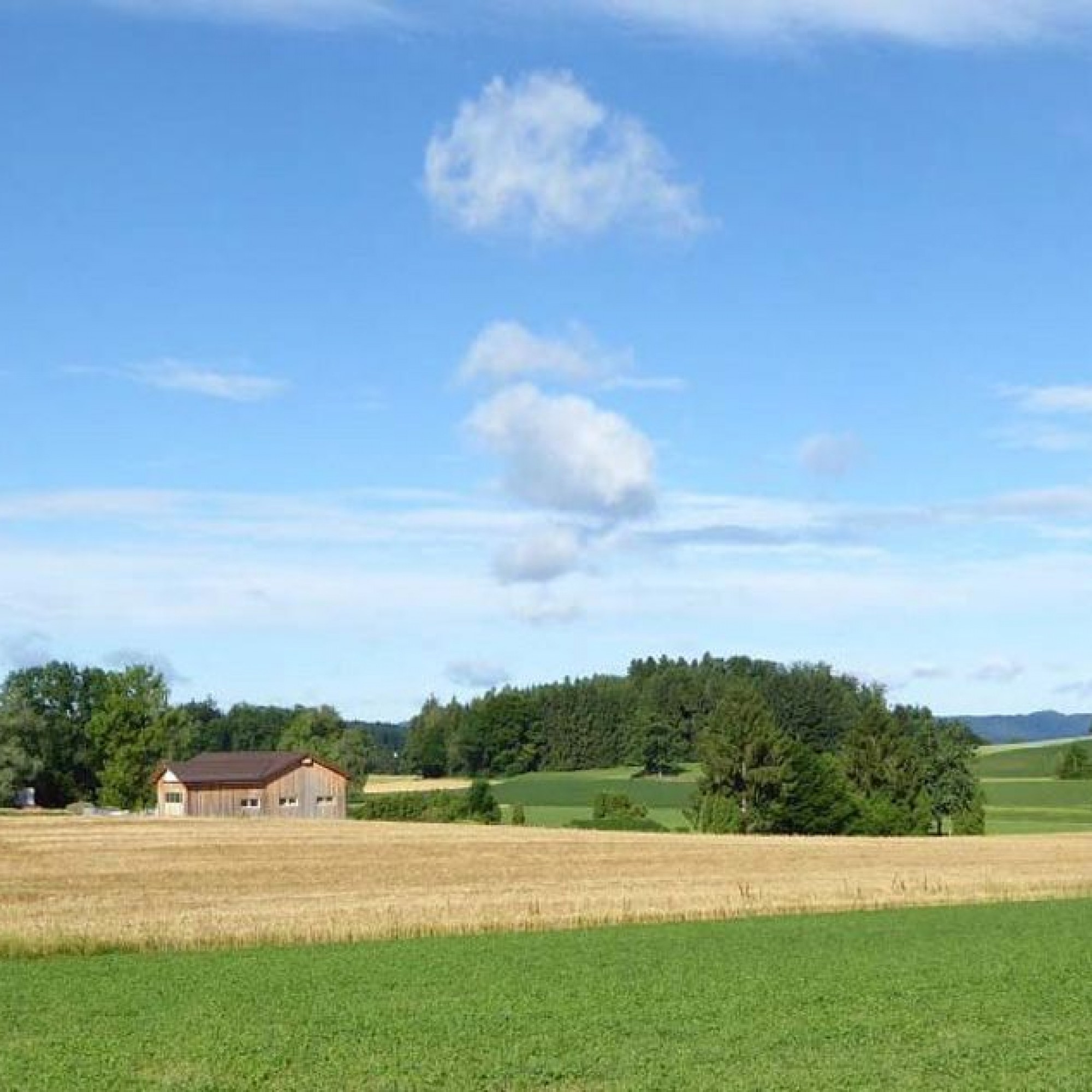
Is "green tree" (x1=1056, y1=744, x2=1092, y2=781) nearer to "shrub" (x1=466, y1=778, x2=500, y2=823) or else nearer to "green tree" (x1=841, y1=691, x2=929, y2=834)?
"green tree" (x1=841, y1=691, x2=929, y2=834)

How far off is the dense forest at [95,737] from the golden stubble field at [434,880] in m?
45.5

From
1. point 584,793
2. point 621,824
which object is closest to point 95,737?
point 584,793

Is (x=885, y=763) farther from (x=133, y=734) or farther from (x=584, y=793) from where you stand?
(x=133, y=734)

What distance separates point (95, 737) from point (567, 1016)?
11347 centimetres

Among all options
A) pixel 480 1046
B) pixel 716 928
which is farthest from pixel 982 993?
pixel 716 928

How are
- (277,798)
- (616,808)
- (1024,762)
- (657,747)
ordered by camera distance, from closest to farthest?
1. (616,808)
2. (277,798)
3. (657,747)
4. (1024,762)

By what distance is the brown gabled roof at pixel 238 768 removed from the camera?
111188 mm

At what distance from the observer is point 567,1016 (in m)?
23.3

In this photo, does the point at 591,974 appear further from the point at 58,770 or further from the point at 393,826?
the point at 58,770

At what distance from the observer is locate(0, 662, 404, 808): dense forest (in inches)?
4985

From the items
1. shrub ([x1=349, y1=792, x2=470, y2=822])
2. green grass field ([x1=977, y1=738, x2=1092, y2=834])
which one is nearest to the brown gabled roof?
shrub ([x1=349, y1=792, x2=470, y2=822])

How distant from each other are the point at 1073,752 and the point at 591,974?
14751 cm

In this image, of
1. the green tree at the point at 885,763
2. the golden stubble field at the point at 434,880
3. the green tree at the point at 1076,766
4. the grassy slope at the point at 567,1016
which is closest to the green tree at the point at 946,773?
the green tree at the point at 885,763

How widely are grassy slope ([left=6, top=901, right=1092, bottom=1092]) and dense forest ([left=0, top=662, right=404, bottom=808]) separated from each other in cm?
9513
